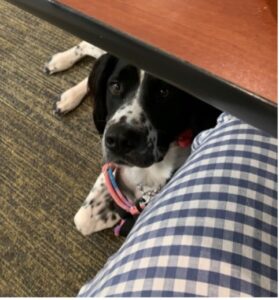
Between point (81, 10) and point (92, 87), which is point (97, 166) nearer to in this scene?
point (92, 87)

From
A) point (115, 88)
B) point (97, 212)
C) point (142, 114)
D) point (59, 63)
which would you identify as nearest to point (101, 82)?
point (115, 88)

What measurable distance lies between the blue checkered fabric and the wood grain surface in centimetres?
24

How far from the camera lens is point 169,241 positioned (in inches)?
25.9

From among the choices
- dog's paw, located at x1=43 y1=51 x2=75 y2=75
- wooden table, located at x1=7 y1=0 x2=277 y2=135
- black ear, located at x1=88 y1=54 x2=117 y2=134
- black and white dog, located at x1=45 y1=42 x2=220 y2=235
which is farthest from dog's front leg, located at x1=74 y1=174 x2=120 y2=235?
wooden table, located at x1=7 y1=0 x2=277 y2=135

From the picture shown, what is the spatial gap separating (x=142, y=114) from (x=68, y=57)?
31.4 inches

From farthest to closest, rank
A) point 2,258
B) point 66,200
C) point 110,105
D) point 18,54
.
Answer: point 18,54
point 66,200
point 2,258
point 110,105

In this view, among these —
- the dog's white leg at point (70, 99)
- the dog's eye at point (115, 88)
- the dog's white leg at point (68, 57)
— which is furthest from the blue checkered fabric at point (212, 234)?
the dog's white leg at point (68, 57)

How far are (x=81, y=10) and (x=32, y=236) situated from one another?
3.11 feet

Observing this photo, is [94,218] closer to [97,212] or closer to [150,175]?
[97,212]

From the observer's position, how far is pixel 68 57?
6.02 ft

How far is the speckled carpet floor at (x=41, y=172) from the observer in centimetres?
133

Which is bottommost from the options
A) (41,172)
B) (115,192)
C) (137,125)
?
(41,172)

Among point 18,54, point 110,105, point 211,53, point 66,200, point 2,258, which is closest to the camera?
point 211,53

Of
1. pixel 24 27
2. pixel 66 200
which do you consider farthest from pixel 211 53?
pixel 24 27
